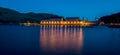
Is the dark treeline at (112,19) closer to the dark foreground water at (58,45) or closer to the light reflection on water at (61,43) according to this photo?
the light reflection on water at (61,43)

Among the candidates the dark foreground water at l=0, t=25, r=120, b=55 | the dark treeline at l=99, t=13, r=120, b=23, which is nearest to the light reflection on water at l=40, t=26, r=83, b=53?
the dark foreground water at l=0, t=25, r=120, b=55

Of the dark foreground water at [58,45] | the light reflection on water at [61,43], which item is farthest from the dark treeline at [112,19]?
the dark foreground water at [58,45]

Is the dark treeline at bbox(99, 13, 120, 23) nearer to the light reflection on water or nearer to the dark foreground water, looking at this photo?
the light reflection on water

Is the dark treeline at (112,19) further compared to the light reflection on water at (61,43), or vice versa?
the dark treeline at (112,19)

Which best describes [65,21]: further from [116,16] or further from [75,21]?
[116,16]

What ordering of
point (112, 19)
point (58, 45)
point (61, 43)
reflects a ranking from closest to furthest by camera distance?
point (58, 45)
point (61, 43)
point (112, 19)

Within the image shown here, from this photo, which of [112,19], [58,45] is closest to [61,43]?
[58,45]

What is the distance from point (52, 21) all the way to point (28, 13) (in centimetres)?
9344

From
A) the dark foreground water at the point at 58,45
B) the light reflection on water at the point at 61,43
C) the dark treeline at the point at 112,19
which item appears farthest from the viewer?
the dark treeline at the point at 112,19

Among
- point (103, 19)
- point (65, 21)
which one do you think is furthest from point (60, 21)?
point (103, 19)

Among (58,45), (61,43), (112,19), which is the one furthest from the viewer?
(112,19)

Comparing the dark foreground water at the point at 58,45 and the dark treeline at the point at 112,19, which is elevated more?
the dark treeline at the point at 112,19

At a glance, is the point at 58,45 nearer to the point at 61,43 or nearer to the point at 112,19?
the point at 61,43

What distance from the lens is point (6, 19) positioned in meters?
150
